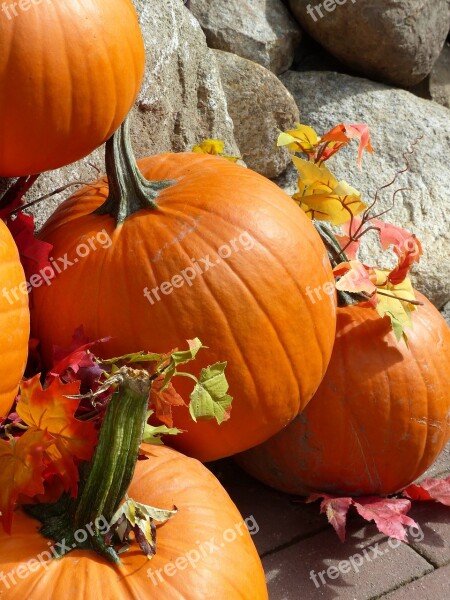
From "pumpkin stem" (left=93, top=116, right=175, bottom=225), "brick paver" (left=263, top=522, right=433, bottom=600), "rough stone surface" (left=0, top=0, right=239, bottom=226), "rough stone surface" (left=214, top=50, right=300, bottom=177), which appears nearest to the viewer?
"pumpkin stem" (left=93, top=116, right=175, bottom=225)

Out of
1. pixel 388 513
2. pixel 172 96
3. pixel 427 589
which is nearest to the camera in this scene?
pixel 427 589

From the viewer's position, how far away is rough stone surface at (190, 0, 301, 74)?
3359mm

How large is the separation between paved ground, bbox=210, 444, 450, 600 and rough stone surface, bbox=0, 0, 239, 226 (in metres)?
1.03

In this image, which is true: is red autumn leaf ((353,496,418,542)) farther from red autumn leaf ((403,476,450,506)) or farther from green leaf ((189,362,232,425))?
green leaf ((189,362,232,425))

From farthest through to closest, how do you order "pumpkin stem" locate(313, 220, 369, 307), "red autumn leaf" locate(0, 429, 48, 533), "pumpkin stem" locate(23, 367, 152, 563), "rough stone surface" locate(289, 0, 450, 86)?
"rough stone surface" locate(289, 0, 450, 86) → "pumpkin stem" locate(313, 220, 369, 307) → "red autumn leaf" locate(0, 429, 48, 533) → "pumpkin stem" locate(23, 367, 152, 563)

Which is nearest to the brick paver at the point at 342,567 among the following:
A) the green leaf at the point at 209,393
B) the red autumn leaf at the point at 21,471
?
the green leaf at the point at 209,393

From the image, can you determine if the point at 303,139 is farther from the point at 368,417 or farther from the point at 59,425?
the point at 59,425

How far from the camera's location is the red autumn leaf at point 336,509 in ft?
6.42

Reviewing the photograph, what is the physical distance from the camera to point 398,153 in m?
3.45

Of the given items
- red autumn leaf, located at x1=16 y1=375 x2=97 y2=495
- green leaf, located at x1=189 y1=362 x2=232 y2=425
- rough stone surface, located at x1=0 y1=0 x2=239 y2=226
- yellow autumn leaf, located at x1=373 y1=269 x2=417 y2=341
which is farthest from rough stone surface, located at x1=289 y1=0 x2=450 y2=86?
red autumn leaf, located at x1=16 y1=375 x2=97 y2=495

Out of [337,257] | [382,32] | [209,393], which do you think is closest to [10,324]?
[209,393]

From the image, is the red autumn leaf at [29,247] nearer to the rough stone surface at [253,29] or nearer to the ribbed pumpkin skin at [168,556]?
the ribbed pumpkin skin at [168,556]

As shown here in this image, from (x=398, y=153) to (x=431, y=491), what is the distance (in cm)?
173

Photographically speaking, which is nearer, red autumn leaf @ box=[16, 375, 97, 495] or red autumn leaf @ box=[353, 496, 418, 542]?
red autumn leaf @ box=[16, 375, 97, 495]
